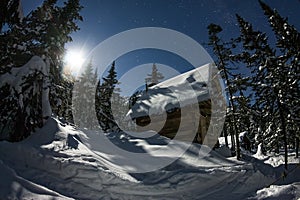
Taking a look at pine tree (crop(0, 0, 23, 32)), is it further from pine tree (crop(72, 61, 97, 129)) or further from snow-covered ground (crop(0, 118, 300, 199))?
pine tree (crop(72, 61, 97, 129))

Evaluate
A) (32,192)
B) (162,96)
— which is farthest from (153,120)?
(32,192)

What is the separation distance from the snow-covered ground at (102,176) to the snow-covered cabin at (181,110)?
9.10m

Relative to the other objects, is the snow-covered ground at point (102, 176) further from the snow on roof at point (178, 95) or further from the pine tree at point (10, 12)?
the snow on roof at point (178, 95)

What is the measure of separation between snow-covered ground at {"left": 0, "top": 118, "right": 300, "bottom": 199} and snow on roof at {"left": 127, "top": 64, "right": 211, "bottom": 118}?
371 inches

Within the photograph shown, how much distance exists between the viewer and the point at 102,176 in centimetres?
661

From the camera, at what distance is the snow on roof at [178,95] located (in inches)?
730

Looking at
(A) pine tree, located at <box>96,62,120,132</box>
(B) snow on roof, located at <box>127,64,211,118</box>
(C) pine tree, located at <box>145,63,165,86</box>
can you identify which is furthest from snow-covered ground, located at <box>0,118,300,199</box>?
(C) pine tree, located at <box>145,63,165,86</box>

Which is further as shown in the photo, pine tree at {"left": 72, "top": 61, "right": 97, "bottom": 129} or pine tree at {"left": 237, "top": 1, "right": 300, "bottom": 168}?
pine tree at {"left": 72, "top": 61, "right": 97, "bottom": 129}

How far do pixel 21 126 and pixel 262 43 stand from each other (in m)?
16.3

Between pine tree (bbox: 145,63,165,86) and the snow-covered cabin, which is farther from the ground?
pine tree (bbox: 145,63,165,86)

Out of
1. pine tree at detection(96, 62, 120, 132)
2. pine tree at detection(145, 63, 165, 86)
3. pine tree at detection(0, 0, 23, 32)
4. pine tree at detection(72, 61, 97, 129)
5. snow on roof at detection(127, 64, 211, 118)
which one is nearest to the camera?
pine tree at detection(0, 0, 23, 32)

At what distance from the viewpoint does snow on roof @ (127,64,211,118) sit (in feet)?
60.8

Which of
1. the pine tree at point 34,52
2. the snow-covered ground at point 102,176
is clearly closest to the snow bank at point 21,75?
the pine tree at point 34,52

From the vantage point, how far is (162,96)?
68.5 feet
